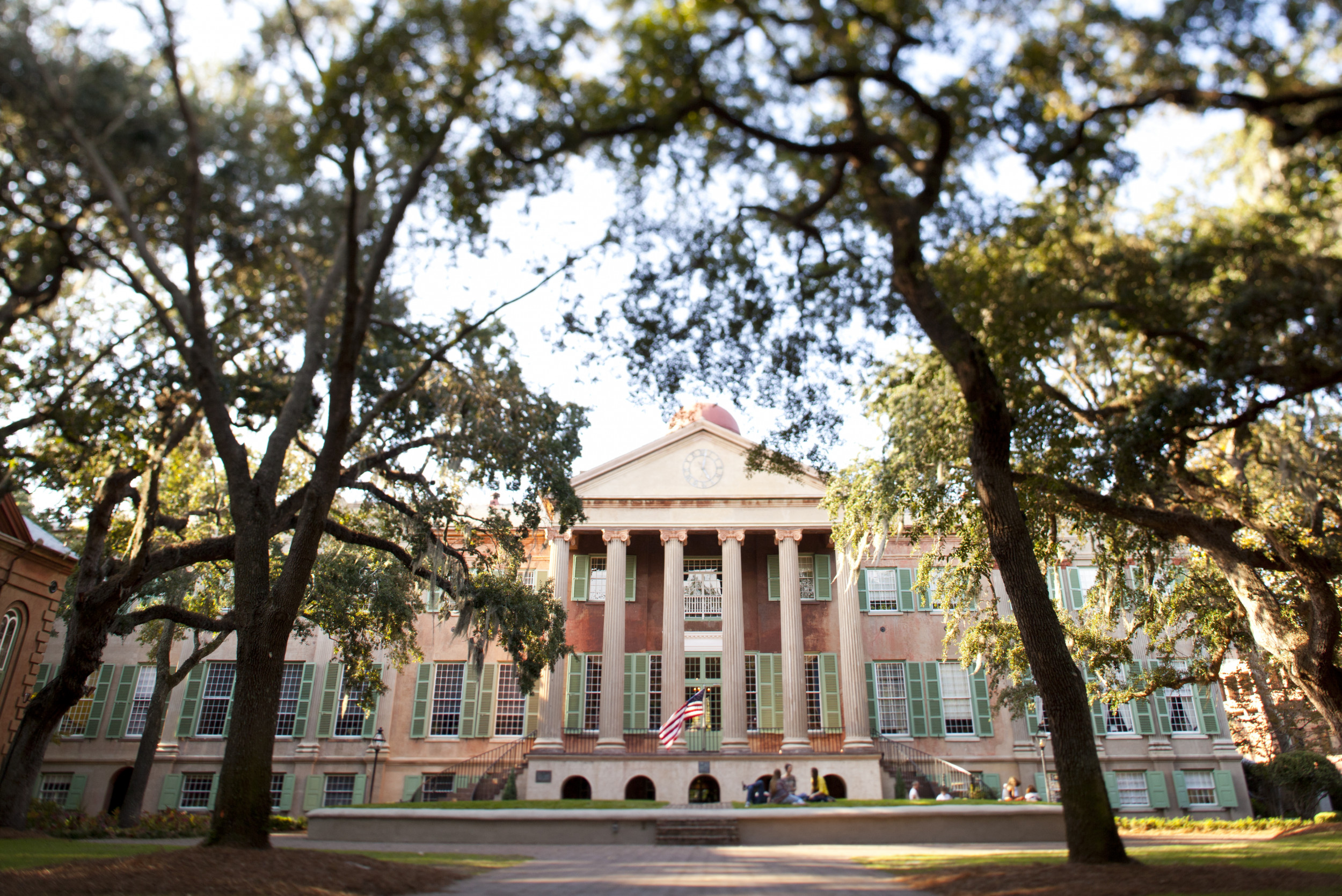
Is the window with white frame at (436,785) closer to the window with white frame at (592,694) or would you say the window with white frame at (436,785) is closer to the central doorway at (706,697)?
the window with white frame at (592,694)

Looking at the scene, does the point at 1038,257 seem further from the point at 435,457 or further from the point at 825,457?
the point at 435,457

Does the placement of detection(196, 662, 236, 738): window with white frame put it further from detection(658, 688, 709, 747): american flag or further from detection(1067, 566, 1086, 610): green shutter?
detection(1067, 566, 1086, 610): green shutter


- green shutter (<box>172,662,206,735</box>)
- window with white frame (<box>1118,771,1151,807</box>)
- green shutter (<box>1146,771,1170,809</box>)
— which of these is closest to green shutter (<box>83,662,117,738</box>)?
green shutter (<box>172,662,206,735</box>)

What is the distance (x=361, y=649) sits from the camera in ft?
64.3

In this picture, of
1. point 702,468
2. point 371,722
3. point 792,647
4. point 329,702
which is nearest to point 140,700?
point 329,702

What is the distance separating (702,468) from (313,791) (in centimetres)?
1587

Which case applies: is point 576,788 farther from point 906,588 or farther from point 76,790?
point 76,790

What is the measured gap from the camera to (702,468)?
28359 millimetres

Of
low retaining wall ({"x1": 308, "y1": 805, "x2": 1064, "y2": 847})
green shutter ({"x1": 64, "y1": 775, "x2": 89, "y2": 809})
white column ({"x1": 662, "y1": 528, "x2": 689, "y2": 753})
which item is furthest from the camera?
green shutter ({"x1": 64, "y1": 775, "x2": 89, "y2": 809})

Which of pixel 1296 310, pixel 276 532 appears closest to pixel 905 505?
pixel 1296 310

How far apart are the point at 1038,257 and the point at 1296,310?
2.17 m

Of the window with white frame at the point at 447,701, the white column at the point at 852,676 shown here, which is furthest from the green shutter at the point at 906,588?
the window with white frame at the point at 447,701

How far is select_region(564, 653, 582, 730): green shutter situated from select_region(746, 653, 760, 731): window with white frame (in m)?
5.36

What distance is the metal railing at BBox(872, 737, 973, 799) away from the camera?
24297 mm
